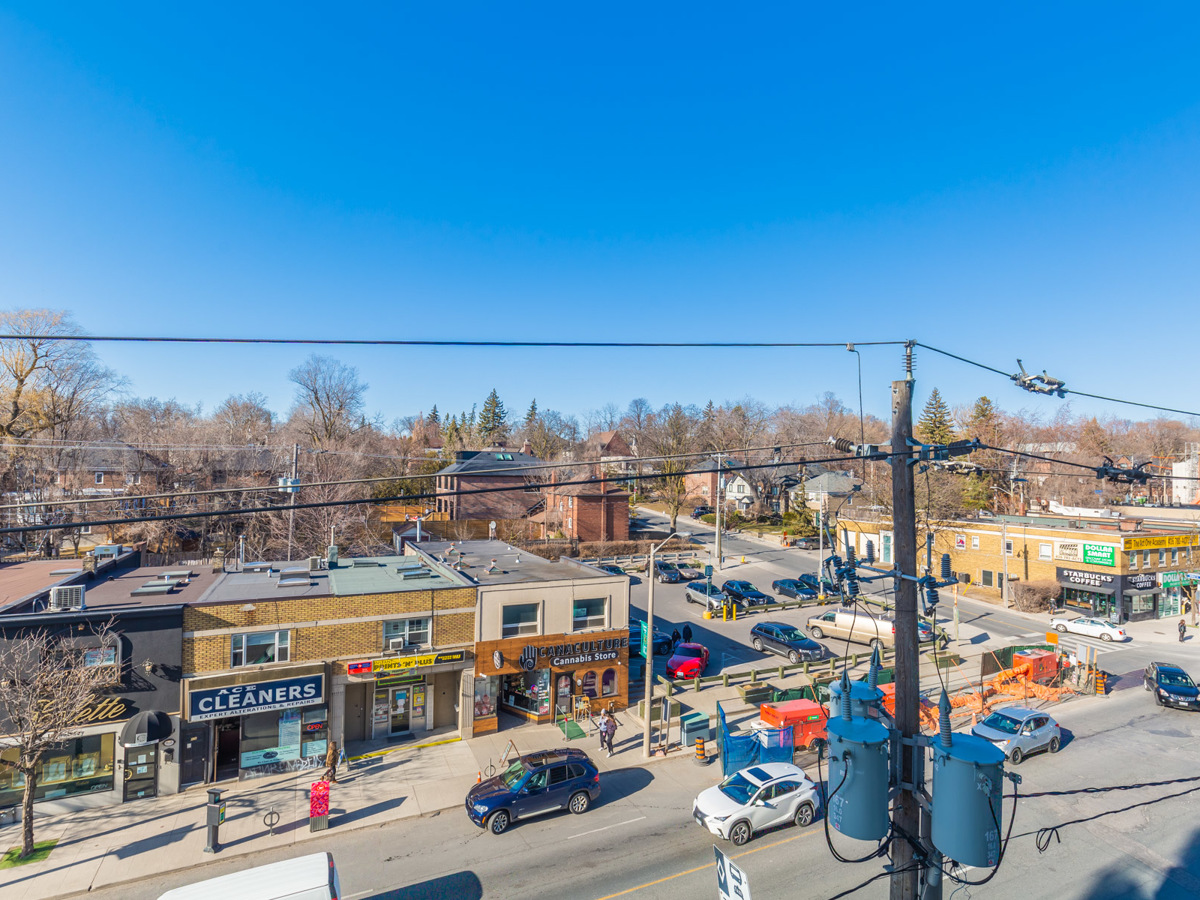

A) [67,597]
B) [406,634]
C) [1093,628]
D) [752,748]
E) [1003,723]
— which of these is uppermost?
[67,597]

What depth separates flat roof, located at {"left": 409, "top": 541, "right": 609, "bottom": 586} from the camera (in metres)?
24.4

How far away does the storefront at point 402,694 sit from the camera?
20.8 metres

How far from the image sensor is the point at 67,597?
17641mm

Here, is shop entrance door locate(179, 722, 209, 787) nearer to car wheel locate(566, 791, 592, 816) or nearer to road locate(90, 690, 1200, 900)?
road locate(90, 690, 1200, 900)

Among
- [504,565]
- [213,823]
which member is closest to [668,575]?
[504,565]

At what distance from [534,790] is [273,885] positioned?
21.2 feet

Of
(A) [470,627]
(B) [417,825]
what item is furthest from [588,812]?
(A) [470,627]

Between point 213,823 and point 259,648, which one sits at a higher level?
point 259,648

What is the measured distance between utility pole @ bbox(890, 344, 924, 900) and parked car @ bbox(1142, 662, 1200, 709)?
24.6 metres

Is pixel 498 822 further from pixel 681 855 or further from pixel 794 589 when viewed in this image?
pixel 794 589

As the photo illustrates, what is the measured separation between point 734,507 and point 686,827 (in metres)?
65.6

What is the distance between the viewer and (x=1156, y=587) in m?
39.5

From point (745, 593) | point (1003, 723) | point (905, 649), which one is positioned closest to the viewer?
point (905, 649)

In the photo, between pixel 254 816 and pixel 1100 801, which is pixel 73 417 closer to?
pixel 254 816
